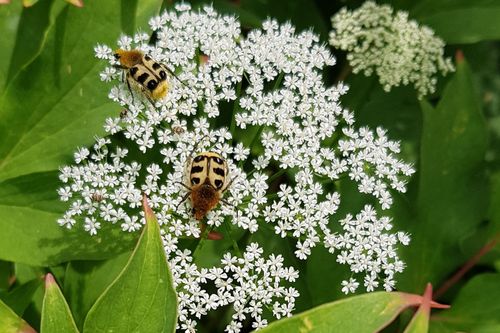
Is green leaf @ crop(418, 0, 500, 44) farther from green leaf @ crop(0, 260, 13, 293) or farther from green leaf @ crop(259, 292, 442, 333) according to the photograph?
green leaf @ crop(0, 260, 13, 293)

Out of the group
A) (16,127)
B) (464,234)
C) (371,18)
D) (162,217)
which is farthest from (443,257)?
(16,127)

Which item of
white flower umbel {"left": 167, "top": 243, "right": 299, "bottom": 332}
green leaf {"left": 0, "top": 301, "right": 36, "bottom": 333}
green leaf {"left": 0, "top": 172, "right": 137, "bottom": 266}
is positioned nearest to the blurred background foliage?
green leaf {"left": 0, "top": 172, "right": 137, "bottom": 266}

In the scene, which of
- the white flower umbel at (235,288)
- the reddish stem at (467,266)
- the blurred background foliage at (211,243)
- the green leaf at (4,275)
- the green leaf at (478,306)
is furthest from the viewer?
the reddish stem at (467,266)

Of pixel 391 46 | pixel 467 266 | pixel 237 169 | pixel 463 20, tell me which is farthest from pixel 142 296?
pixel 463 20

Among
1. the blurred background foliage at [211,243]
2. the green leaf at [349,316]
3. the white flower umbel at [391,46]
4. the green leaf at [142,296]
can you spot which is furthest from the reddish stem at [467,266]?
the green leaf at [142,296]

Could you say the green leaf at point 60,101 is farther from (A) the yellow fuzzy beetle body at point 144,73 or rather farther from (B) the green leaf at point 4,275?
(B) the green leaf at point 4,275

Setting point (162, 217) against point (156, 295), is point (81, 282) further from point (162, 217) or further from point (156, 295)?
point (156, 295)

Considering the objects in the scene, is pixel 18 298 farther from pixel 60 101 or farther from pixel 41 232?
pixel 60 101
